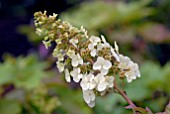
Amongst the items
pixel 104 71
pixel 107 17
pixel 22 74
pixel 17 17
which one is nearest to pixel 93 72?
pixel 104 71

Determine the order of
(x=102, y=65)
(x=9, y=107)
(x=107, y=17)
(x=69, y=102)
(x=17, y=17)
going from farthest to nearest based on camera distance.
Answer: (x=17, y=17) → (x=107, y=17) → (x=69, y=102) → (x=9, y=107) → (x=102, y=65)

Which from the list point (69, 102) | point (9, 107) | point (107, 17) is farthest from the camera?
point (107, 17)

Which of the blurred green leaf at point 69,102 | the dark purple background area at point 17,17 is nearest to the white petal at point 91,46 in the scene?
the blurred green leaf at point 69,102

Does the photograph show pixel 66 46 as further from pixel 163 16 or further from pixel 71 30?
pixel 163 16

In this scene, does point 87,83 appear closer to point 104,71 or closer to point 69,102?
point 104,71

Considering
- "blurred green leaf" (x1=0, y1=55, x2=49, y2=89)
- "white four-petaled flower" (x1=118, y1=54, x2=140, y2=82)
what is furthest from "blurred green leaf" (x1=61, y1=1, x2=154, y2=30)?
"white four-petaled flower" (x1=118, y1=54, x2=140, y2=82)

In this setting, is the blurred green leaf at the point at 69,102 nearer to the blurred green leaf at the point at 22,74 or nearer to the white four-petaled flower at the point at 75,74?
the blurred green leaf at the point at 22,74
